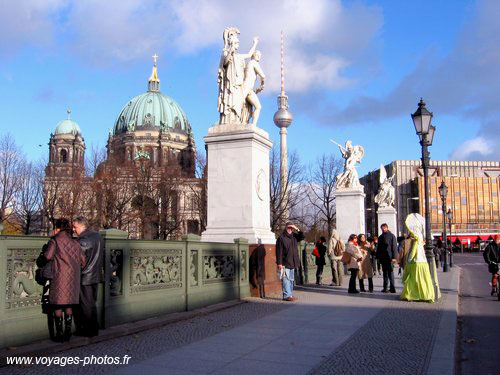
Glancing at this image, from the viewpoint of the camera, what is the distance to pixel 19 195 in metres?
41.6

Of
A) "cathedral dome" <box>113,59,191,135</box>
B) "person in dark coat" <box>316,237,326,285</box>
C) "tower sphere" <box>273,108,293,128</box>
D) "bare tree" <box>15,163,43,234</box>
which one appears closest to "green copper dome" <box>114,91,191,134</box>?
"cathedral dome" <box>113,59,191,135</box>

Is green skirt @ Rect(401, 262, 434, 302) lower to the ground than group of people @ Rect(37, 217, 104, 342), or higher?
lower

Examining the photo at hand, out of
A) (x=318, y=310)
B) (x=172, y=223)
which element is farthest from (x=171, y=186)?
(x=318, y=310)

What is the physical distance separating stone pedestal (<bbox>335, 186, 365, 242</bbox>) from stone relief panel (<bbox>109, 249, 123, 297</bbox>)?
23.9 metres

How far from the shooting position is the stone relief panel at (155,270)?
9.02m

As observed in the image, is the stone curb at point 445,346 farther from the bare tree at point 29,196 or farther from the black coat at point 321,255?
the bare tree at point 29,196

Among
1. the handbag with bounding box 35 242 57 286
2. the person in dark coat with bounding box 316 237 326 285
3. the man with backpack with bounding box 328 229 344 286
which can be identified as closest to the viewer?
the handbag with bounding box 35 242 57 286

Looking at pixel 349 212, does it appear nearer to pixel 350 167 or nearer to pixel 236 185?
pixel 350 167

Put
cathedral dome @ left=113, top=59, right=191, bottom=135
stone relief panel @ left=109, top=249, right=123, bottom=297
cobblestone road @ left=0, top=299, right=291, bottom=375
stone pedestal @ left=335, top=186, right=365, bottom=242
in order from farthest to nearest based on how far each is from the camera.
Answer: cathedral dome @ left=113, top=59, right=191, bottom=135, stone pedestal @ left=335, top=186, right=365, bottom=242, stone relief panel @ left=109, top=249, right=123, bottom=297, cobblestone road @ left=0, top=299, right=291, bottom=375

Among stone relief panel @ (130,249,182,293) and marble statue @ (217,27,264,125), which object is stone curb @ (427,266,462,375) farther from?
marble statue @ (217,27,264,125)

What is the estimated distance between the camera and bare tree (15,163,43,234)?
41125mm

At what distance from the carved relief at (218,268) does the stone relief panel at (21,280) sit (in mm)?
4695

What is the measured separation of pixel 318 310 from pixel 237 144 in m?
4.91

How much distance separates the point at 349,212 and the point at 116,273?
24526mm
